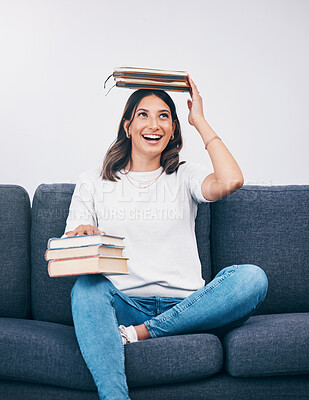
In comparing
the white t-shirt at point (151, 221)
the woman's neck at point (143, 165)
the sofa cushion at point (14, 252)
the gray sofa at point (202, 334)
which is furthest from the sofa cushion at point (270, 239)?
the sofa cushion at point (14, 252)

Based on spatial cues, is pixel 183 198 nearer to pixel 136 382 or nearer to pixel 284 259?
pixel 284 259

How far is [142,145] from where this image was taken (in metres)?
2.04

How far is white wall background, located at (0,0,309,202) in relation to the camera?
2645mm

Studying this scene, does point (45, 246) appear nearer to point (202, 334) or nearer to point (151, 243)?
point (151, 243)

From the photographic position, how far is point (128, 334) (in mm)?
1599

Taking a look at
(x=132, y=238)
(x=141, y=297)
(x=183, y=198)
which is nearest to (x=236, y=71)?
(x=183, y=198)

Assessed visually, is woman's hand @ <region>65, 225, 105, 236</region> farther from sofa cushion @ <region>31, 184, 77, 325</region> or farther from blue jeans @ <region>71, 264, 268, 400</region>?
sofa cushion @ <region>31, 184, 77, 325</region>

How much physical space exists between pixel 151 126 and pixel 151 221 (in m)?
0.38

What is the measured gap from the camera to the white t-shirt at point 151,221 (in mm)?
1844

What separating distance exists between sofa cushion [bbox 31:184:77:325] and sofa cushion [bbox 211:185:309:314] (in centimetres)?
61

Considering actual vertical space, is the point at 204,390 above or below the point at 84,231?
below

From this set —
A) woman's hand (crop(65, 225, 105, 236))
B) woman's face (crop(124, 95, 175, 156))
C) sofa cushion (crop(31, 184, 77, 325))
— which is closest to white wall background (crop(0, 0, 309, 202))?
sofa cushion (crop(31, 184, 77, 325))

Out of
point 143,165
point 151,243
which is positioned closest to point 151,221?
point 151,243

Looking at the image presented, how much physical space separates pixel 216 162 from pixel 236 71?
1.05 meters
